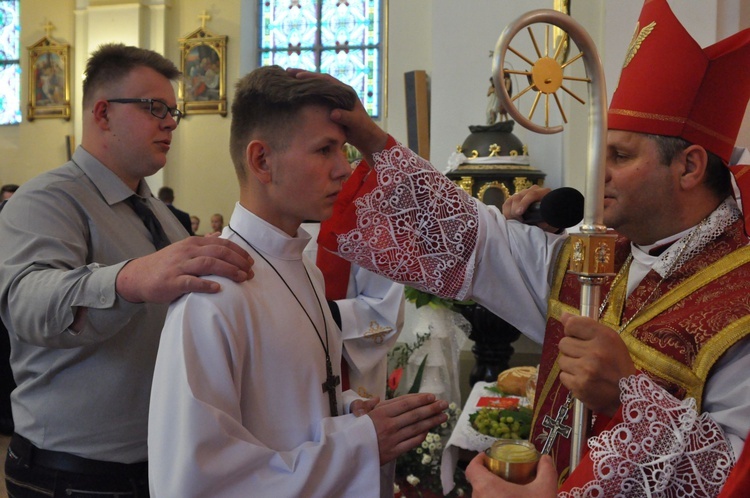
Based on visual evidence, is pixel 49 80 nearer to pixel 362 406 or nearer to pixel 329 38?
pixel 329 38

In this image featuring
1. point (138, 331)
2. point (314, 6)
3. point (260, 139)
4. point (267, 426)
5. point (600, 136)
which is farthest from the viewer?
point (314, 6)

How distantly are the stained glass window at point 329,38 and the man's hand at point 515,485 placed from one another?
38.0 ft

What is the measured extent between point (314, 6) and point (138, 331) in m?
11.9

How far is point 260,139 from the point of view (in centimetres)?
176

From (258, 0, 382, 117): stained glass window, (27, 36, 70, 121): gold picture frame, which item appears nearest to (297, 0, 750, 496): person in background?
(258, 0, 382, 117): stained glass window

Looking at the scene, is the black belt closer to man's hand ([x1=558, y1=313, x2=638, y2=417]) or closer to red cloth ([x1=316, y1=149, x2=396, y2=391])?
red cloth ([x1=316, y1=149, x2=396, y2=391])

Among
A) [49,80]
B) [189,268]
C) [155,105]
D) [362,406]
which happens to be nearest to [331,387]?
[362,406]

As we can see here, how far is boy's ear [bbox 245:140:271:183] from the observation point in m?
1.73

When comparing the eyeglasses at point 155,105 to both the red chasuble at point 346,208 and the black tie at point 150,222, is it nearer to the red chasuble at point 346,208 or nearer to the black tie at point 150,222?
the black tie at point 150,222

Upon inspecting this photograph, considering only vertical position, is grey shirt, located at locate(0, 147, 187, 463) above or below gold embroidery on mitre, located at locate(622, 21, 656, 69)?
below

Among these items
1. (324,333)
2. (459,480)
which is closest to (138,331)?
(324,333)

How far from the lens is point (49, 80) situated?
45.6 ft

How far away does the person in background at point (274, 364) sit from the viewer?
1.42 metres

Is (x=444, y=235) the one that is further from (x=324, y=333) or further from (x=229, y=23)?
(x=229, y=23)
